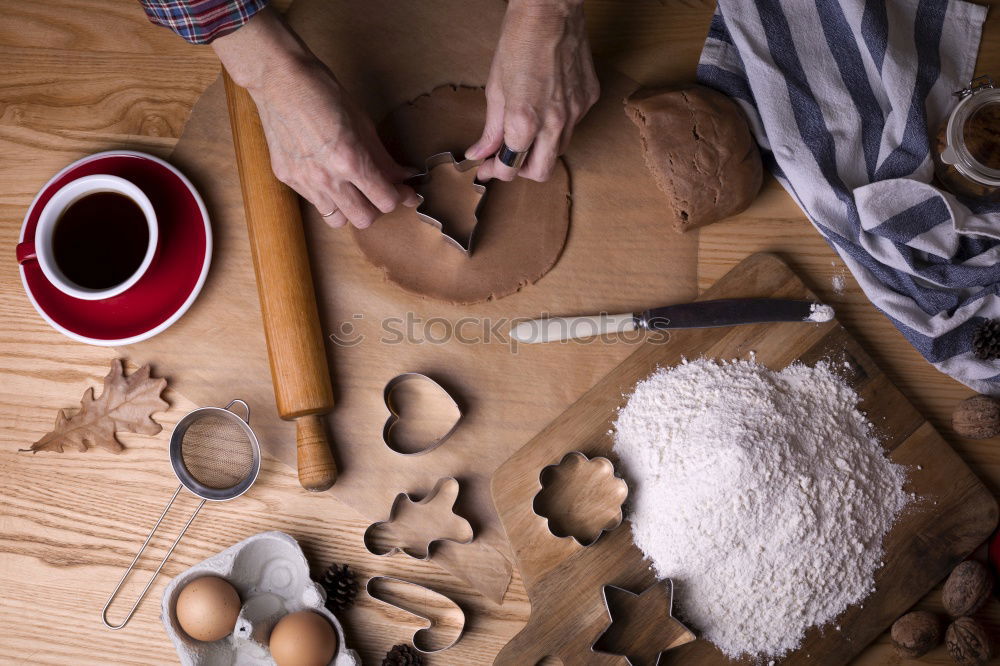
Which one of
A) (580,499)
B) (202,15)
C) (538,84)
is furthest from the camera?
(580,499)

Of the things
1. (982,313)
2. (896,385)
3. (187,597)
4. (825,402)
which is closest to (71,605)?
(187,597)

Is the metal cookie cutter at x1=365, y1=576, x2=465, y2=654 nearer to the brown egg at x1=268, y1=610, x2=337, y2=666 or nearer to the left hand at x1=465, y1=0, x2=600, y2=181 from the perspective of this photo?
the brown egg at x1=268, y1=610, x2=337, y2=666

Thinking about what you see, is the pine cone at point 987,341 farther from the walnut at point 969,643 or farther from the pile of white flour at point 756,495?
the walnut at point 969,643

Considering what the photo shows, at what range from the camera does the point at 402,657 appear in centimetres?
110

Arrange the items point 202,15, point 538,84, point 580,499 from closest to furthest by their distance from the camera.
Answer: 1. point 202,15
2. point 538,84
3. point 580,499

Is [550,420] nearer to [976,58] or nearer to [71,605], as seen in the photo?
[71,605]

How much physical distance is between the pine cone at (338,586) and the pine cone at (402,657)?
0.35ft

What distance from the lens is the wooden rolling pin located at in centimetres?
107

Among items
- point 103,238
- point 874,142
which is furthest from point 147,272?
point 874,142

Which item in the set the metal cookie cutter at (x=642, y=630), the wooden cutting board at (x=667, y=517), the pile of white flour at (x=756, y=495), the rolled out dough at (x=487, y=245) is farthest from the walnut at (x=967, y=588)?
the rolled out dough at (x=487, y=245)

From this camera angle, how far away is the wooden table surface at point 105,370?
1134mm

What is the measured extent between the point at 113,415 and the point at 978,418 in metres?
1.41

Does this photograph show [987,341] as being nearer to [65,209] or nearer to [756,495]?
[756,495]

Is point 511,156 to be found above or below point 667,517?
above
